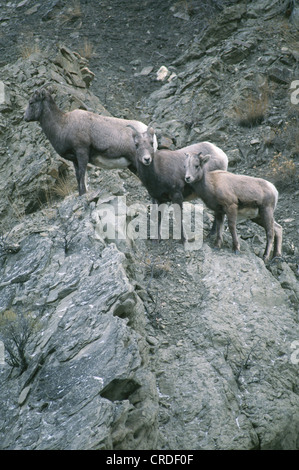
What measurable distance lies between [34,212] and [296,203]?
546 centimetres

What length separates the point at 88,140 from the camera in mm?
9492

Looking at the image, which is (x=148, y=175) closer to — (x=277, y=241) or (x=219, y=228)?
(x=219, y=228)

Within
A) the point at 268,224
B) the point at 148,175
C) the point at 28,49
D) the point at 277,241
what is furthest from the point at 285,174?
the point at 28,49

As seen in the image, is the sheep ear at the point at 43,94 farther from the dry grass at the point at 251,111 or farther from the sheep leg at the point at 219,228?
the dry grass at the point at 251,111

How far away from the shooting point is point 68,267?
7.54 meters

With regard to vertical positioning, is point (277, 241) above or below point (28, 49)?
below

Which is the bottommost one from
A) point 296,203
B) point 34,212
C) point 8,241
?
point 296,203

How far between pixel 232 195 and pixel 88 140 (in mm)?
2601

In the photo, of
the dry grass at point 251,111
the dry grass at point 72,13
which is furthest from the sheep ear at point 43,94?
the dry grass at point 72,13

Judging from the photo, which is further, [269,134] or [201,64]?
[201,64]

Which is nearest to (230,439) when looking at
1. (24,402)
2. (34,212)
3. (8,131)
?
(24,402)

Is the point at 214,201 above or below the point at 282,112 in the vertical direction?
above

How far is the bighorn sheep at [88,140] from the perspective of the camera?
9.45 m
